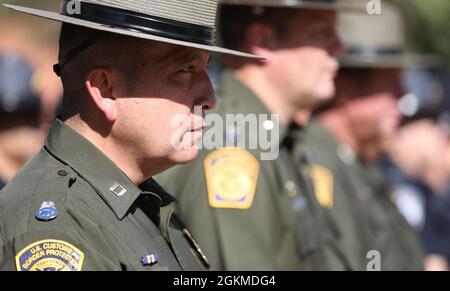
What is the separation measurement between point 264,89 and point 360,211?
7.93 feet

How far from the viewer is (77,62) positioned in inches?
132

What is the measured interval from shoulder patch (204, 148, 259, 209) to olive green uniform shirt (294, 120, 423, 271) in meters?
1.65

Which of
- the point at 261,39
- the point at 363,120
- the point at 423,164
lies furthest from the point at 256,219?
the point at 423,164

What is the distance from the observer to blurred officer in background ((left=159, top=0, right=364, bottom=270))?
15.9ft

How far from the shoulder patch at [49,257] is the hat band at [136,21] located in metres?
0.78

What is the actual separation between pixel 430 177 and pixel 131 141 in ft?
24.0

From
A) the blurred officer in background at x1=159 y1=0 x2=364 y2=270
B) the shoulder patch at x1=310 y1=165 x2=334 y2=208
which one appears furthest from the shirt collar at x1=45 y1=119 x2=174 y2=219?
the shoulder patch at x1=310 y1=165 x2=334 y2=208

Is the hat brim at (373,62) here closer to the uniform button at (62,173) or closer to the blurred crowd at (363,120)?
the blurred crowd at (363,120)

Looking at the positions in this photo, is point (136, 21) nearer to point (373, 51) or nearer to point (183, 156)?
point (183, 156)

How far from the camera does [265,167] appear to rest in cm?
526

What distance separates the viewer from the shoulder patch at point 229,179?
4.86 m

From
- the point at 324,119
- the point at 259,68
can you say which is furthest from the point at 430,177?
the point at 259,68

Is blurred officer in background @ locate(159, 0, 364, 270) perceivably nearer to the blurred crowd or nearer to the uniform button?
the blurred crowd
